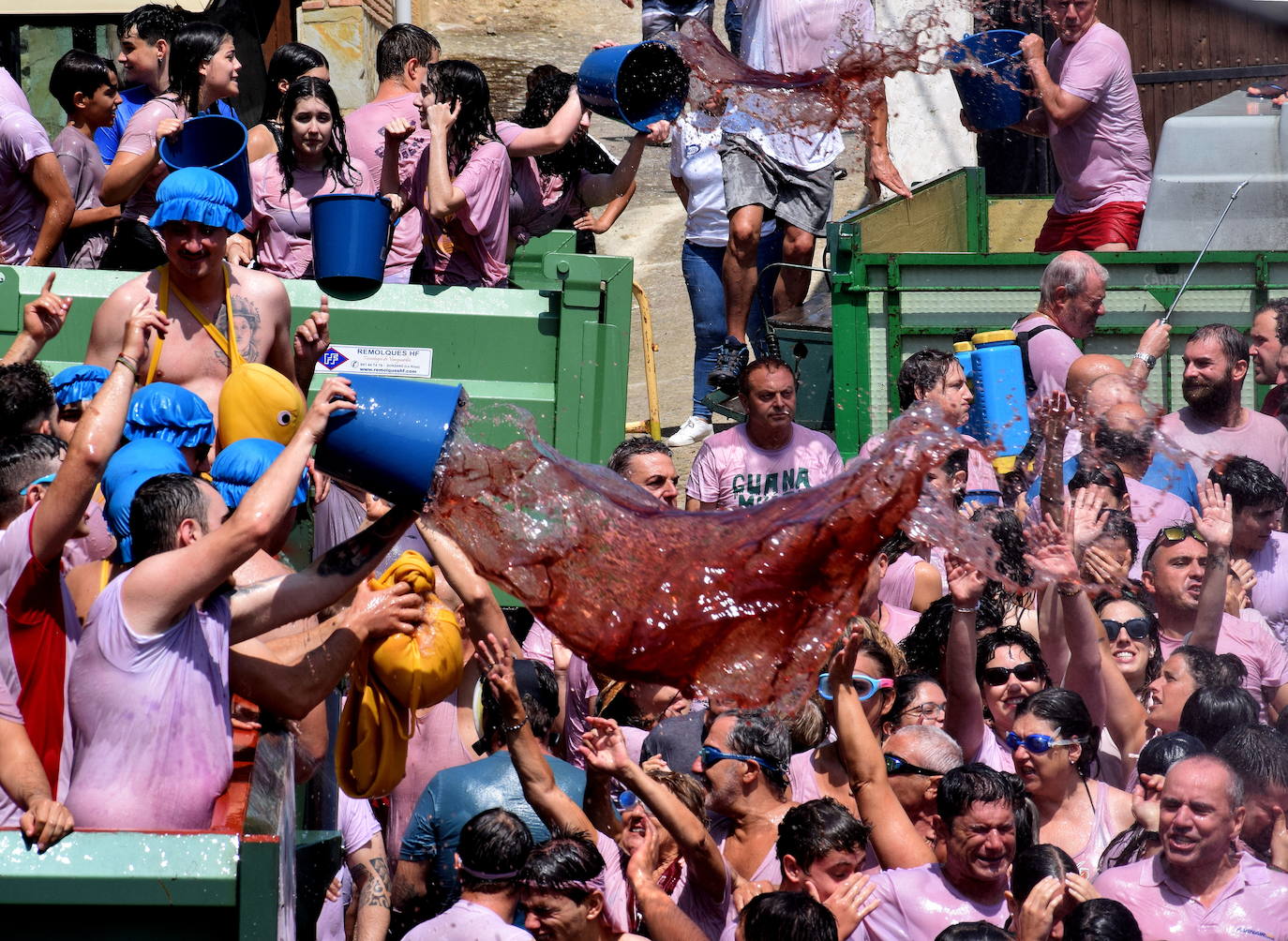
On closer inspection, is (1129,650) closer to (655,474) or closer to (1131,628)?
(1131,628)

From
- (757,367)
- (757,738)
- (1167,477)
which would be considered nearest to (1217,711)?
(1167,477)

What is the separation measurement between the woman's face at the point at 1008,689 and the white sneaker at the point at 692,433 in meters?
3.16

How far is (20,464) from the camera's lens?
3988 millimetres

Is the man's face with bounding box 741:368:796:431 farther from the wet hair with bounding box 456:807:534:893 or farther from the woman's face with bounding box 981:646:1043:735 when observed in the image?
the wet hair with bounding box 456:807:534:893

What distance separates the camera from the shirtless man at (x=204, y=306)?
196 inches

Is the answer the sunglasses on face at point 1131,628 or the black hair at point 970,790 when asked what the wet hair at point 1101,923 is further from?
the sunglasses on face at point 1131,628

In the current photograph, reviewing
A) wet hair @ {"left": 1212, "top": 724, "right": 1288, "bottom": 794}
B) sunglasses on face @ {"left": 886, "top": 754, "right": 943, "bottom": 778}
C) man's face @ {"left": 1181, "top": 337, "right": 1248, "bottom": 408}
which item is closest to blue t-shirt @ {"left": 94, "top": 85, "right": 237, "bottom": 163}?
man's face @ {"left": 1181, "top": 337, "right": 1248, "bottom": 408}

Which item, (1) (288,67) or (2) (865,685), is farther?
(1) (288,67)

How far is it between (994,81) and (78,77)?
4.34m

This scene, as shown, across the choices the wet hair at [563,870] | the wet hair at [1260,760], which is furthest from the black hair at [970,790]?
the wet hair at [563,870]

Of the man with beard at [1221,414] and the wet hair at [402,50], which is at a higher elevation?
the wet hair at [402,50]

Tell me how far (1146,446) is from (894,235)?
104 inches

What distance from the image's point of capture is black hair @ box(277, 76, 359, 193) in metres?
6.53

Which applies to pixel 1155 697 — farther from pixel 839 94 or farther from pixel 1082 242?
pixel 839 94
